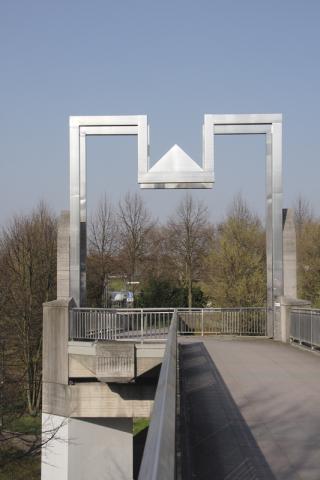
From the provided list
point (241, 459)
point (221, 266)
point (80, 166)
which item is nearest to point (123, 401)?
point (80, 166)

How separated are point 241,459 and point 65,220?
1647cm

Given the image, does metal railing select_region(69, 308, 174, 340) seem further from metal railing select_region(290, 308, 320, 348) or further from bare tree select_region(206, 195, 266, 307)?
bare tree select_region(206, 195, 266, 307)

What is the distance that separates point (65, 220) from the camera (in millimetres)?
21562

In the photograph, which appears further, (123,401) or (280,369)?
(123,401)

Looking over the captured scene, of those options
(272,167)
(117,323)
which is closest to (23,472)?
(117,323)

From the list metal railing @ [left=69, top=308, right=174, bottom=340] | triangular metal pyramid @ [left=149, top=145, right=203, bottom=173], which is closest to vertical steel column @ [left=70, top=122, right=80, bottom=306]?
metal railing @ [left=69, top=308, right=174, bottom=340]

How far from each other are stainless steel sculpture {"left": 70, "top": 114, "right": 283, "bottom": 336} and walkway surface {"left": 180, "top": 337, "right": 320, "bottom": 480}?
6726 mm

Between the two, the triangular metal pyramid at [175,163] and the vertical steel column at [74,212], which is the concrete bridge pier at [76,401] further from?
the triangular metal pyramid at [175,163]

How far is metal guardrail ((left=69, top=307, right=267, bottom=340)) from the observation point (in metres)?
20.2

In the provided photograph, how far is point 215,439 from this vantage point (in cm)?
650

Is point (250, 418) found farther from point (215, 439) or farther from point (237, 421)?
point (215, 439)

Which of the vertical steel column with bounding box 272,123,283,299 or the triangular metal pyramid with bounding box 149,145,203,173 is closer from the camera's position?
the triangular metal pyramid with bounding box 149,145,203,173

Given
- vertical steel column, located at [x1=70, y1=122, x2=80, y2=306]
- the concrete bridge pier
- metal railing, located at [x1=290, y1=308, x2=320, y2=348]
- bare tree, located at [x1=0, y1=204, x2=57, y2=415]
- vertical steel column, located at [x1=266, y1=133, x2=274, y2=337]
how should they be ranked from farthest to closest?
bare tree, located at [x1=0, y1=204, x2=57, y2=415]
vertical steel column, located at [x1=266, y1=133, x2=274, y2=337]
vertical steel column, located at [x1=70, y1=122, x2=80, y2=306]
the concrete bridge pier
metal railing, located at [x1=290, y1=308, x2=320, y2=348]

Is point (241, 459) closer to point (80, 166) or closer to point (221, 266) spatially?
point (80, 166)
